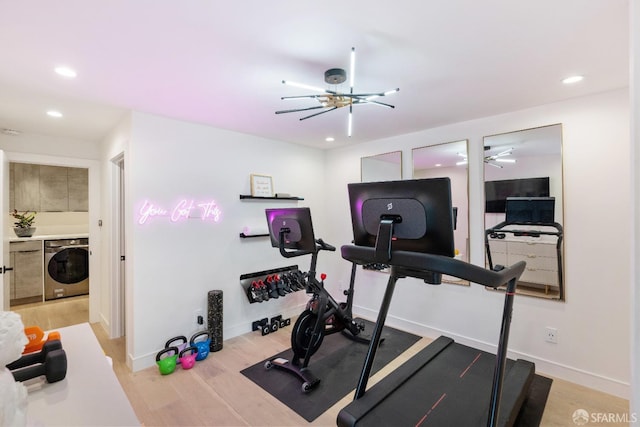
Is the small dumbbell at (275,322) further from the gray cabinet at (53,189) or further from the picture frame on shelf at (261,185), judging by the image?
the gray cabinet at (53,189)

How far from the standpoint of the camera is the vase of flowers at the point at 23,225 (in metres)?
4.76

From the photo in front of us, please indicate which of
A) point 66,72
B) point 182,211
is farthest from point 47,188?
point 66,72

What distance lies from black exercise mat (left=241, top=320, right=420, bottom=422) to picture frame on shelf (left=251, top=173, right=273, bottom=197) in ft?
6.31

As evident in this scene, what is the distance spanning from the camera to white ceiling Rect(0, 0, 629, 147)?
149 centimetres

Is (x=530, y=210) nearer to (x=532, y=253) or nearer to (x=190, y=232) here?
(x=532, y=253)

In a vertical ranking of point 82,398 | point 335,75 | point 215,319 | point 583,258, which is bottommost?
point 215,319

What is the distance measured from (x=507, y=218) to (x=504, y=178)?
414mm

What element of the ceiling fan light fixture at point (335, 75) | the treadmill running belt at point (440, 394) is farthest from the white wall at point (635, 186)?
the ceiling fan light fixture at point (335, 75)

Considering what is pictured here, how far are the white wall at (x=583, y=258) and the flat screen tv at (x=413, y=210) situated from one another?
1.87m

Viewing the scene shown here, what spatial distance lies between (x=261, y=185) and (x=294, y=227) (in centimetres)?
136

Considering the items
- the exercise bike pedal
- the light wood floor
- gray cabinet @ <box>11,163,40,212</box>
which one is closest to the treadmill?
the light wood floor

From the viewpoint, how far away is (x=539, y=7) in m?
1.47

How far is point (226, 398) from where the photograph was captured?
7.89 ft

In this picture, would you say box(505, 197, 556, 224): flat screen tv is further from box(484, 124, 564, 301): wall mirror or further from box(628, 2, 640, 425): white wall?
box(628, 2, 640, 425): white wall
